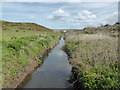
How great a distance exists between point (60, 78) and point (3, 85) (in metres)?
4.01

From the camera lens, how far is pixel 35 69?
1209 centimetres

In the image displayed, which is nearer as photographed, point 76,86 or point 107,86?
point 107,86

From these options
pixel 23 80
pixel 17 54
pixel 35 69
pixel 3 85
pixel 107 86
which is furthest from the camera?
pixel 35 69

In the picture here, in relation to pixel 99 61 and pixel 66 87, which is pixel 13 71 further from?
pixel 99 61

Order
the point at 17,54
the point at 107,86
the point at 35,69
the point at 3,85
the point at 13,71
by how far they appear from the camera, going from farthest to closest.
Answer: the point at 35,69 < the point at 17,54 < the point at 13,71 < the point at 3,85 < the point at 107,86

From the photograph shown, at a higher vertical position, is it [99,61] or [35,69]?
[99,61]

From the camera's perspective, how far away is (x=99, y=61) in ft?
29.7

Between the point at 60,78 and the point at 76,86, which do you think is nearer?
the point at 76,86

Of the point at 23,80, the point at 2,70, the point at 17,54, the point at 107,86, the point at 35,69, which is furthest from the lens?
the point at 35,69

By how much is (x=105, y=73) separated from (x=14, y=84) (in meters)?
5.22

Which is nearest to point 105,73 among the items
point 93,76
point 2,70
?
point 93,76

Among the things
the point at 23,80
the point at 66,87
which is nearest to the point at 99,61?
the point at 66,87

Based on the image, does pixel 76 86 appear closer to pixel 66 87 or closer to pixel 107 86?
pixel 66 87

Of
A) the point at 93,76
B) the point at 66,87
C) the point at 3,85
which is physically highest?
the point at 93,76
